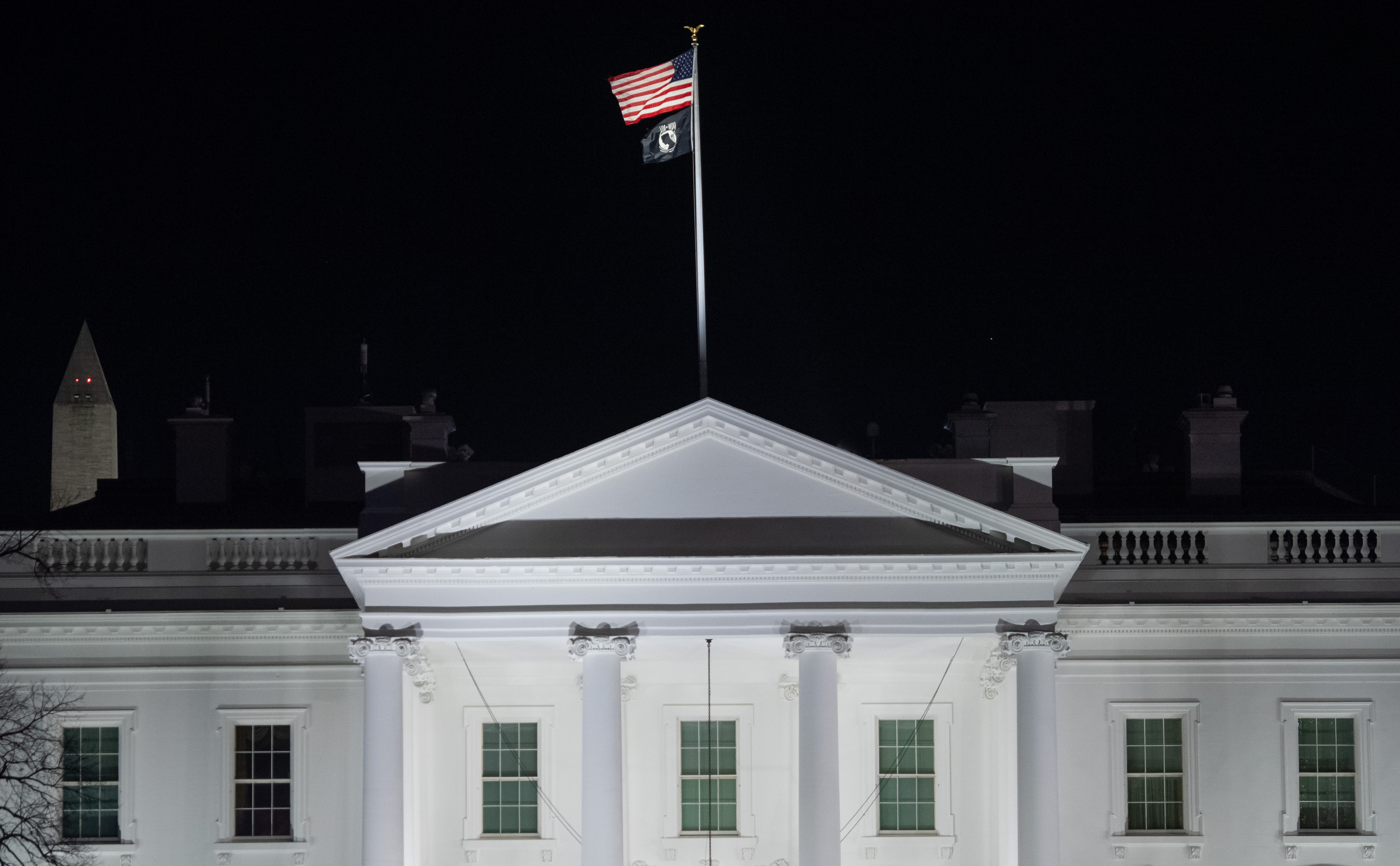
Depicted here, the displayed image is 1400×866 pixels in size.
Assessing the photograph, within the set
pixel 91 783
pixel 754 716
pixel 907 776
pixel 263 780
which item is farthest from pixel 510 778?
pixel 91 783

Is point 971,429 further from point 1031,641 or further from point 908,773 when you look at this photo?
point 908,773

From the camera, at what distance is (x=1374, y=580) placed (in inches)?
1008

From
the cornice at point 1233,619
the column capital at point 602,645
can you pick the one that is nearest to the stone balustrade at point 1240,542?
the cornice at point 1233,619

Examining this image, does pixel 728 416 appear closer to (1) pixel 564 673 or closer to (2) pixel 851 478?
(2) pixel 851 478

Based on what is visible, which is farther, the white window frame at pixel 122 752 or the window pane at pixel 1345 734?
the window pane at pixel 1345 734

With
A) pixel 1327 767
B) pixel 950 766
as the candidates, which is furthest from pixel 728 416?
pixel 1327 767

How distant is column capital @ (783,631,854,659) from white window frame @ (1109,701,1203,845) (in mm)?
5908

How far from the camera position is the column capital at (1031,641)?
73.1 ft

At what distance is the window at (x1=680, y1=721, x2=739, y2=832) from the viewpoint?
1032 inches

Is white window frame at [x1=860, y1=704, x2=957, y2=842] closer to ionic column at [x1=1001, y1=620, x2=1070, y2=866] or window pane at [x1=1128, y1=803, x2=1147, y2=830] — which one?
window pane at [x1=1128, y1=803, x2=1147, y2=830]

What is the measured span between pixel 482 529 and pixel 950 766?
30.0 ft

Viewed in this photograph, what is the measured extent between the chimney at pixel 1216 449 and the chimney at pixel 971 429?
169 inches

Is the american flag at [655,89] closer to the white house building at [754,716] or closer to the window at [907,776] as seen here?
A: the white house building at [754,716]

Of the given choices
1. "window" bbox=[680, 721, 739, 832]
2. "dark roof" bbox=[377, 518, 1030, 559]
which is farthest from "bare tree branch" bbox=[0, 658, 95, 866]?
"window" bbox=[680, 721, 739, 832]
